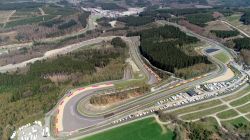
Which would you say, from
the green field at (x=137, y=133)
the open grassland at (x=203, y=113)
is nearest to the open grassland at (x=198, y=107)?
the open grassland at (x=203, y=113)

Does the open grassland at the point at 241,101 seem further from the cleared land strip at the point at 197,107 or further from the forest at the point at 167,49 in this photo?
the forest at the point at 167,49

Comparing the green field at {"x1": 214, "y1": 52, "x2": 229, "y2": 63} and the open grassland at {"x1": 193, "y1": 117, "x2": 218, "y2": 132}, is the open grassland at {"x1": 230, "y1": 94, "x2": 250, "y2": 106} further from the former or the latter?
the green field at {"x1": 214, "y1": 52, "x2": 229, "y2": 63}

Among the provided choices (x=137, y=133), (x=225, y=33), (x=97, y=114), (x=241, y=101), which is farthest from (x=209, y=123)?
(x=225, y=33)

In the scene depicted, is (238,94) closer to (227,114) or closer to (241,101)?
(241,101)

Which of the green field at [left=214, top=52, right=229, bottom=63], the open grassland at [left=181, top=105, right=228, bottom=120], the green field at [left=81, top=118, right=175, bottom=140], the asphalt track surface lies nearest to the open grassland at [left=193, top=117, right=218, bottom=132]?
the open grassland at [left=181, top=105, right=228, bottom=120]

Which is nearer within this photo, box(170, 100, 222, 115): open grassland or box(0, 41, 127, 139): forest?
box(0, 41, 127, 139): forest
